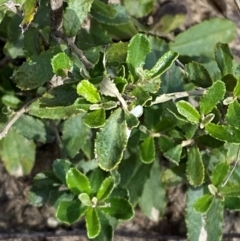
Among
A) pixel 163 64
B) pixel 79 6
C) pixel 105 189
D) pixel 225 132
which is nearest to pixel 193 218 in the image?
pixel 105 189

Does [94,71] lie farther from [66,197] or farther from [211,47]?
[211,47]

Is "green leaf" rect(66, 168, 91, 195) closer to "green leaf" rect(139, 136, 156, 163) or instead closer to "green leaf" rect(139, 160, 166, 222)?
"green leaf" rect(139, 136, 156, 163)

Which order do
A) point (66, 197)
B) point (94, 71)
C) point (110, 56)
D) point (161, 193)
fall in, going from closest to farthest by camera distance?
point (94, 71) → point (110, 56) → point (66, 197) → point (161, 193)

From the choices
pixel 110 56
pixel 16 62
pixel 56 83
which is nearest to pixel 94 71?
pixel 110 56

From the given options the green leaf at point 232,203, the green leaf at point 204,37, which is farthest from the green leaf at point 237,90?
the green leaf at point 204,37

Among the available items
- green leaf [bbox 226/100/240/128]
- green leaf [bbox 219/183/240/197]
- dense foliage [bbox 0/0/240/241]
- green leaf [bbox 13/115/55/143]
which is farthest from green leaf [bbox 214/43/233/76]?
green leaf [bbox 13/115/55/143]
